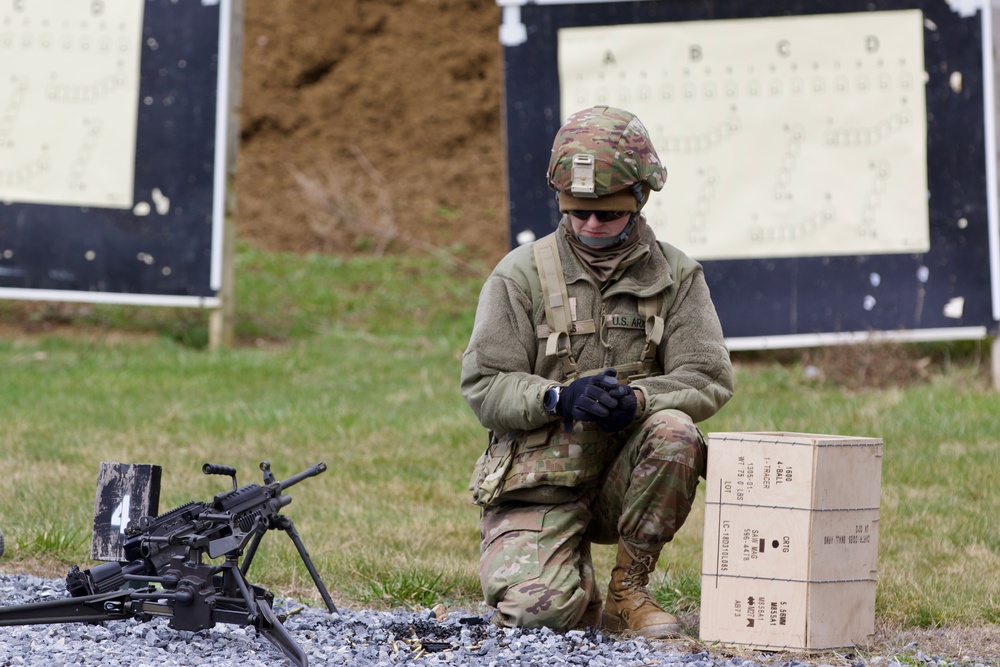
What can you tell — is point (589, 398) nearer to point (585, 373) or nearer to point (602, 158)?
point (585, 373)

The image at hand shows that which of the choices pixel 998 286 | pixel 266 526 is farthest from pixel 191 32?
pixel 266 526

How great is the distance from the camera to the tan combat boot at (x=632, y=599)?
4059 mm

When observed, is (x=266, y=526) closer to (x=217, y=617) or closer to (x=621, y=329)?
(x=217, y=617)

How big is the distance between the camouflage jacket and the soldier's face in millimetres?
102

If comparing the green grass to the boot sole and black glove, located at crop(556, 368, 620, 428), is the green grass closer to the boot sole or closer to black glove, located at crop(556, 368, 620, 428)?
the boot sole

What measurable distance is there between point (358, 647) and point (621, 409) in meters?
1.03

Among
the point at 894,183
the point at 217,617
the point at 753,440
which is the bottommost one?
the point at 217,617

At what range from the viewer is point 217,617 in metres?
3.67

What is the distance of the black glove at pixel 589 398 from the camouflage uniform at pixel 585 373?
0.13m

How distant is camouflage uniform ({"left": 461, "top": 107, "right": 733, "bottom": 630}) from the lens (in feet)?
13.3

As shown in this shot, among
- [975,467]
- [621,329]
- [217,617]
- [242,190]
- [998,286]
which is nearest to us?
[217,617]

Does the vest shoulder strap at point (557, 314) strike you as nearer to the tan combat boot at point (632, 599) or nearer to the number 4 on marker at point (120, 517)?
the tan combat boot at point (632, 599)

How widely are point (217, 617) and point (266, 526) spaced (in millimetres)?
279

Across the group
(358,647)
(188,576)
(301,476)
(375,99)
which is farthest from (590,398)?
(375,99)
